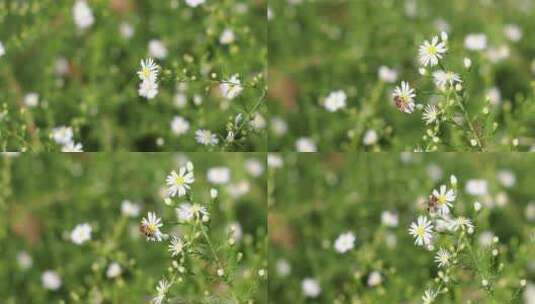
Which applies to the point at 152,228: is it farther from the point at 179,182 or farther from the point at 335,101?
the point at 335,101

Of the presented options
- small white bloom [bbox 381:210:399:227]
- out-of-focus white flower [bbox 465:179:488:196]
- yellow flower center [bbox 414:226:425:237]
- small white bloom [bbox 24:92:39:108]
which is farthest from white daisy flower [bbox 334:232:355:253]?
small white bloom [bbox 24:92:39:108]

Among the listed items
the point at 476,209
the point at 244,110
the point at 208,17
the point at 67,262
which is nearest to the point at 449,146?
the point at 476,209

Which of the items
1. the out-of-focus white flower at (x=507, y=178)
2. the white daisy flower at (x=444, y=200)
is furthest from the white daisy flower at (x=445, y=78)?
the out-of-focus white flower at (x=507, y=178)

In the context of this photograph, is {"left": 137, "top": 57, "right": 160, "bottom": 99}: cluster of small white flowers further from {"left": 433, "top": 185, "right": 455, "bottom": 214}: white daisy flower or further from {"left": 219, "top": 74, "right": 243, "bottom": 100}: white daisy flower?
{"left": 433, "top": 185, "right": 455, "bottom": 214}: white daisy flower

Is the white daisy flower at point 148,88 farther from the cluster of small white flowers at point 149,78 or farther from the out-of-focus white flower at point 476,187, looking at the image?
the out-of-focus white flower at point 476,187

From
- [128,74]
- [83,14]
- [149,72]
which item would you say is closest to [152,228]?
[149,72]
